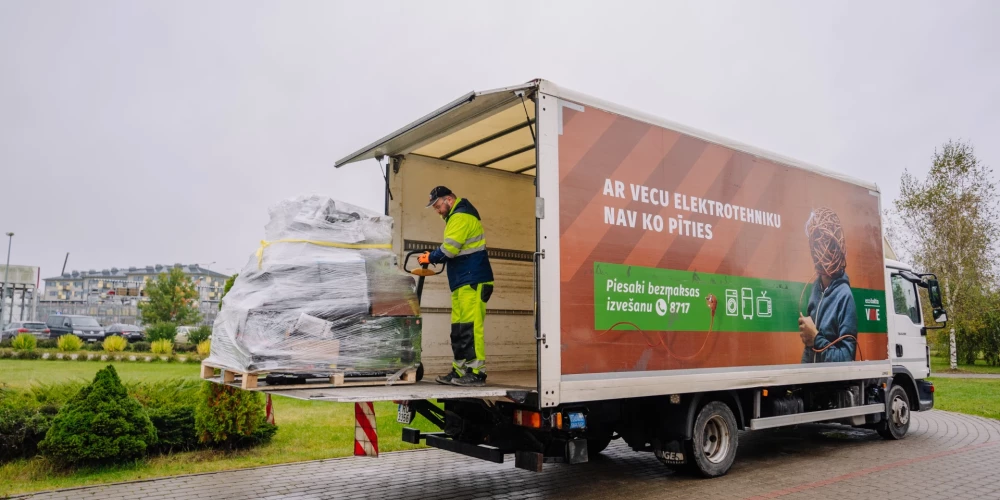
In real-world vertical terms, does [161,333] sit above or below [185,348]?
above

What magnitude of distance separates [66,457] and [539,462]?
14.8ft

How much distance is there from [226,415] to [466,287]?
11.5ft

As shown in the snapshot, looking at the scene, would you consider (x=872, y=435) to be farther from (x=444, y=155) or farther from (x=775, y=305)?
(x=444, y=155)

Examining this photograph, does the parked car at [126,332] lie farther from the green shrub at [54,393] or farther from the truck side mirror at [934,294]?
the truck side mirror at [934,294]

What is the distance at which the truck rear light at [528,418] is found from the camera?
489 centimetres

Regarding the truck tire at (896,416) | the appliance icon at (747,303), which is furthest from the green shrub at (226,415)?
the truck tire at (896,416)

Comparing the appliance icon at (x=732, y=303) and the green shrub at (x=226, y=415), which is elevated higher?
the appliance icon at (x=732, y=303)

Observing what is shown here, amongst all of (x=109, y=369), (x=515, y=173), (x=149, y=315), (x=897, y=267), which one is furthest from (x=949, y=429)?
(x=149, y=315)

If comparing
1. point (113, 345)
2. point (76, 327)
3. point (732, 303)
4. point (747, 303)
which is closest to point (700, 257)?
point (732, 303)

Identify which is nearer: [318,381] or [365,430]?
[318,381]

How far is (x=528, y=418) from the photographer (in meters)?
4.97

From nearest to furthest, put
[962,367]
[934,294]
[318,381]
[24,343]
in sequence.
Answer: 1. [318,381]
2. [934,294]
3. [24,343]
4. [962,367]

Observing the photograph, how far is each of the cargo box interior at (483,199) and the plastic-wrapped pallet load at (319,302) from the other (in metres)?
0.91

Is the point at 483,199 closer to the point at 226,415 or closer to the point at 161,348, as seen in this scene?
the point at 226,415
